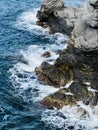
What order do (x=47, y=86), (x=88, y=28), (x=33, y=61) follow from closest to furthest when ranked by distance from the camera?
1. (x=47, y=86)
2. (x=88, y=28)
3. (x=33, y=61)

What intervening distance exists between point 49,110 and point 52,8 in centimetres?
2329

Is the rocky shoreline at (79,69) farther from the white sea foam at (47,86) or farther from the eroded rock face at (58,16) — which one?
the eroded rock face at (58,16)

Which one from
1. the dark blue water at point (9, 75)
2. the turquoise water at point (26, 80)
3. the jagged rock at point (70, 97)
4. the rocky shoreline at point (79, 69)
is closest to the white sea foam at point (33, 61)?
the turquoise water at point (26, 80)

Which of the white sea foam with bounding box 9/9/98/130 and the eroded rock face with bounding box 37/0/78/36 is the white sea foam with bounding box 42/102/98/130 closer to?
the white sea foam with bounding box 9/9/98/130

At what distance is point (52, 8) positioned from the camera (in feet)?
164

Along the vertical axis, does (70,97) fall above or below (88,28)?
below

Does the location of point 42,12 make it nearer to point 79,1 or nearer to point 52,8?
point 52,8

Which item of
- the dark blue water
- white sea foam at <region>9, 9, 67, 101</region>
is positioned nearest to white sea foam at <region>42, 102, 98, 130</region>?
the dark blue water

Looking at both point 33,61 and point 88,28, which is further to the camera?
point 33,61

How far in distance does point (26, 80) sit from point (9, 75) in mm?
2168

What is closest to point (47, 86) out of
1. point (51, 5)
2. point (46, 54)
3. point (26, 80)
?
point (26, 80)

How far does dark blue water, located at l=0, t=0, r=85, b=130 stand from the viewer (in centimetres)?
2875

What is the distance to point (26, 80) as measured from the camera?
115 ft

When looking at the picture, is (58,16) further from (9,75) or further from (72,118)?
(72,118)
